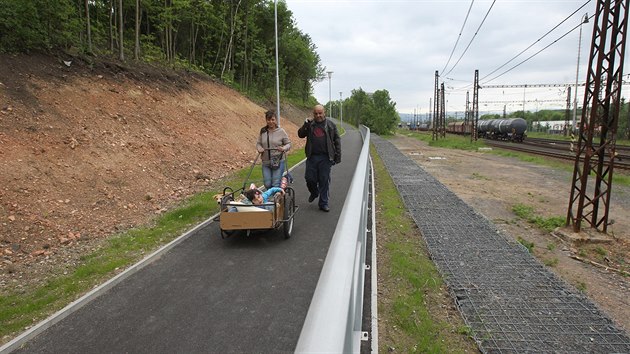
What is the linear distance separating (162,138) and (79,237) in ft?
23.9

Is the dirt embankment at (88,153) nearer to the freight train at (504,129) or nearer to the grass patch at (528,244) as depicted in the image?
the grass patch at (528,244)

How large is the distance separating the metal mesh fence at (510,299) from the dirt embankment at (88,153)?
18.8ft

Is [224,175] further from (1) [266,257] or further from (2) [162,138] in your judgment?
(1) [266,257]

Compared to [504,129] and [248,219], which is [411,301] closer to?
[248,219]

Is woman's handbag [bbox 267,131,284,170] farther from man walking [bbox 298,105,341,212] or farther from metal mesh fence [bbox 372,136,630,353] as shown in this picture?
metal mesh fence [bbox 372,136,630,353]

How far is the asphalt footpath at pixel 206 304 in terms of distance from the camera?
355cm

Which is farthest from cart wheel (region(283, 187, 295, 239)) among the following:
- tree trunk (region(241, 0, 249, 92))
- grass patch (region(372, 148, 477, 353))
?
tree trunk (region(241, 0, 249, 92))

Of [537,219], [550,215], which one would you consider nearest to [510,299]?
[537,219]

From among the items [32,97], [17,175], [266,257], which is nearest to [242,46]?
[32,97]

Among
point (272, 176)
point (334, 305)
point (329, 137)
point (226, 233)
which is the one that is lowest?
point (226, 233)

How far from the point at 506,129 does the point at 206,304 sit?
48.3 metres

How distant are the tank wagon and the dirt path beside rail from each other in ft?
84.1

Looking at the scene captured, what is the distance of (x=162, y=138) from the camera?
43.8 feet

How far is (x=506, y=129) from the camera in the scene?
4534cm
